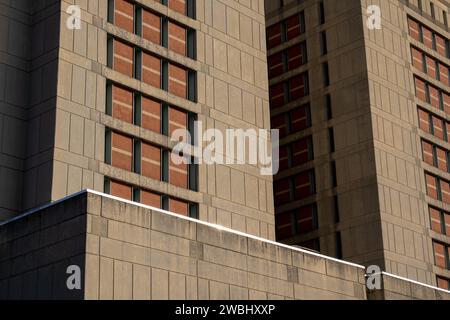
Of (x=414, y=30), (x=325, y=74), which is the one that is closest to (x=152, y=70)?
(x=325, y=74)

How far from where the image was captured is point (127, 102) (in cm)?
5291

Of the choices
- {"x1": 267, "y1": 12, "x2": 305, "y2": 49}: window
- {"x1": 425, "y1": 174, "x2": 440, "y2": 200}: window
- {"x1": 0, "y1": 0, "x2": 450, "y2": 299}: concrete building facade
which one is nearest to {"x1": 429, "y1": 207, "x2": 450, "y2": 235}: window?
{"x1": 0, "y1": 0, "x2": 450, "y2": 299}: concrete building facade

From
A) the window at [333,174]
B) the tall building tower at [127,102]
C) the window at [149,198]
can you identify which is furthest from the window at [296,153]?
the window at [149,198]

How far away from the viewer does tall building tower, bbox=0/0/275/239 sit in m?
49.0

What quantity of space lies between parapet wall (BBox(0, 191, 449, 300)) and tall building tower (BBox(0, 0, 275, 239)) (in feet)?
19.0

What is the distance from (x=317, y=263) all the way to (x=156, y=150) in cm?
1227

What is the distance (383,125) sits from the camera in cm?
6812

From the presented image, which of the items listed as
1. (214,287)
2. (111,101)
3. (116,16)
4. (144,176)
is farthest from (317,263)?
(116,16)

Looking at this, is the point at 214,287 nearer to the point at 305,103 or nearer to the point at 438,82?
the point at 305,103

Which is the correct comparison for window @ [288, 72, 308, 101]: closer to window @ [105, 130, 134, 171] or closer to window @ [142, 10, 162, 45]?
window @ [142, 10, 162, 45]

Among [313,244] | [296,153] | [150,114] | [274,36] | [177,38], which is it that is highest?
[274,36]

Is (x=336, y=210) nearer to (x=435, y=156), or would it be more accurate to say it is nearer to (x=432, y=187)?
(x=432, y=187)

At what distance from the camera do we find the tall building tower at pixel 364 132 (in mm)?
66000

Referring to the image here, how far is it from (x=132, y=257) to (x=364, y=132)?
103 ft
